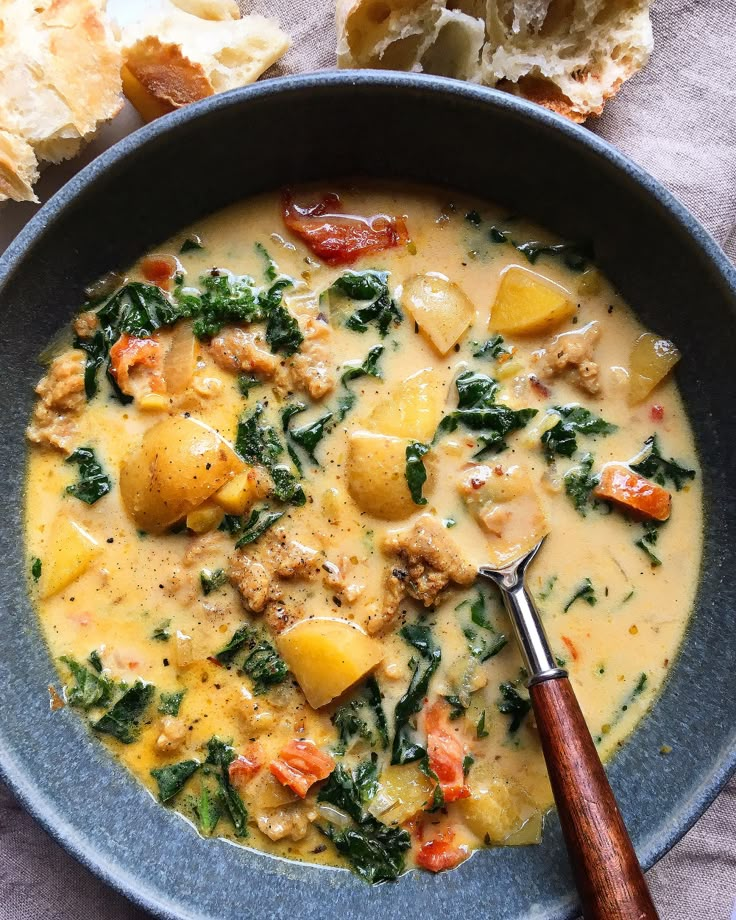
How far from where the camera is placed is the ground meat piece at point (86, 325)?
3373 millimetres

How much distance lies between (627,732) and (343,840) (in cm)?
111

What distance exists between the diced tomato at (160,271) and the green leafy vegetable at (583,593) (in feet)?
6.20

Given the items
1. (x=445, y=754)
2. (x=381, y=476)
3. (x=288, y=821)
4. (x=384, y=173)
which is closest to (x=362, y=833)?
(x=288, y=821)

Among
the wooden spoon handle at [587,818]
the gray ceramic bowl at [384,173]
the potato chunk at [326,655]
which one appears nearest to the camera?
the wooden spoon handle at [587,818]

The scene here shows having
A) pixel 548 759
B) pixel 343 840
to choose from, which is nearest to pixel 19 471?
pixel 343 840

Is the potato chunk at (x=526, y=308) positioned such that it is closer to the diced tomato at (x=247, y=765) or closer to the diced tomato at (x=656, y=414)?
the diced tomato at (x=656, y=414)

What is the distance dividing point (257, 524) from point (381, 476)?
487 mm

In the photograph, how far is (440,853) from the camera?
3.26 m

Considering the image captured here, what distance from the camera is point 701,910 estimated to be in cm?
348

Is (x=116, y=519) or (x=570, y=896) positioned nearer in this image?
(x=570, y=896)

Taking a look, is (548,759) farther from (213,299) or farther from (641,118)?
(641,118)

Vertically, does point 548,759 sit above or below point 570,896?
above

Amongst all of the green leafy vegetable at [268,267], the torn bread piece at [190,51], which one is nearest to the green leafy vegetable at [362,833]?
the green leafy vegetable at [268,267]

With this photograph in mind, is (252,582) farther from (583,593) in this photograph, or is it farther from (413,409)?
(583,593)
